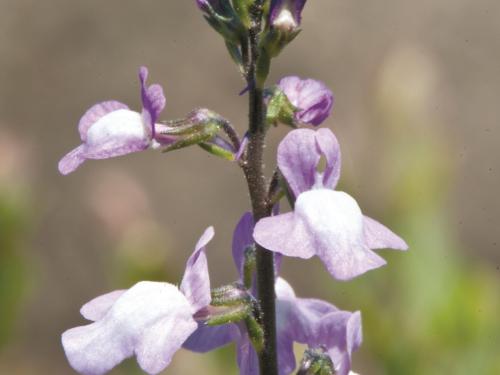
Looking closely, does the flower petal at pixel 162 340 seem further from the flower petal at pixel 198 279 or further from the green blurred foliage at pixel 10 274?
the green blurred foliage at pixel 10 274

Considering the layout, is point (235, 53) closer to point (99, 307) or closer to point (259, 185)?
point (259, 185)

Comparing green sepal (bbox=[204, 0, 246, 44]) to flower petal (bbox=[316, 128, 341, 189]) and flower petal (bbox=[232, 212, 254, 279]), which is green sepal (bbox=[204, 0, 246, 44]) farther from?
flower petal (bbox=[232, 212, 254, 279])

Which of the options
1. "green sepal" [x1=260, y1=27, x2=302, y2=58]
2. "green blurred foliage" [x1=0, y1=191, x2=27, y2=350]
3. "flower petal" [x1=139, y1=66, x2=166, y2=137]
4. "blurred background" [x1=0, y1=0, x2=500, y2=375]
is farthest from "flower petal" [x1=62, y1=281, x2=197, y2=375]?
"green blurred foliage" [x1=0, y1=191, x2=27, y2=350]

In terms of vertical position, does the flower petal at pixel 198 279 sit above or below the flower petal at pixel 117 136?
below

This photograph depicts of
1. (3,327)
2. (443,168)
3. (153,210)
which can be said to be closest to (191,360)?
(3,327)

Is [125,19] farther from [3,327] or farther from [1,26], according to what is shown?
[3,327]

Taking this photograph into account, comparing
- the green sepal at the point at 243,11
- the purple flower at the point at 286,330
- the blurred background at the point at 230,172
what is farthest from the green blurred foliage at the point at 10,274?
the green sepal at the point at 243,11

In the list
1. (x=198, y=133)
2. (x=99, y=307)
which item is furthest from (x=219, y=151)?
(x=99, y=307)
